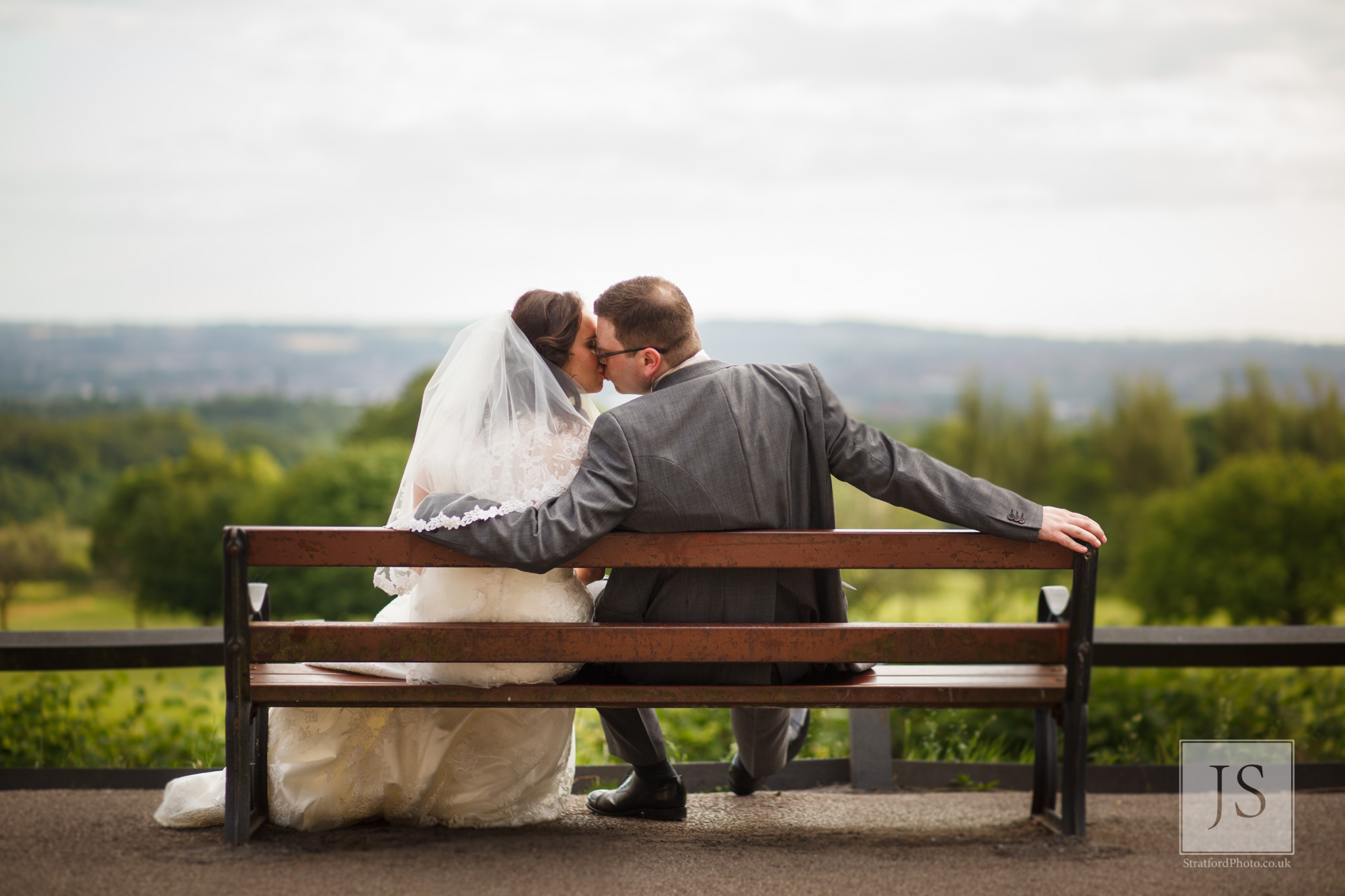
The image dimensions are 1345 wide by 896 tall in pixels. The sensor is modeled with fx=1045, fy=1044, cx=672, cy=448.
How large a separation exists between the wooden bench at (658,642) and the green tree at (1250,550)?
1143 centimetres

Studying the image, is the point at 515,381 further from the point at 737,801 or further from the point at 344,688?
the point at 737,801

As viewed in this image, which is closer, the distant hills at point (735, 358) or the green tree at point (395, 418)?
the green tree at point (395, 418)

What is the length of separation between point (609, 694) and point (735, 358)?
31.4 feet

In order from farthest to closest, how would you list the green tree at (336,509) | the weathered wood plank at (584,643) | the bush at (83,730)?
1. the green tree at (336,509)
2. the bush at (83,730)
3. the weathered wood plank at (584,643)

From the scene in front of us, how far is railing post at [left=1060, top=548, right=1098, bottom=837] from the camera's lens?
8.57ft

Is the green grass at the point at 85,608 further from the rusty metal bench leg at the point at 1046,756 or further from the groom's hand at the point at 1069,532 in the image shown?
the groom's hand at the point at 1069,532

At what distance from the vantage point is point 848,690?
2.58 metres

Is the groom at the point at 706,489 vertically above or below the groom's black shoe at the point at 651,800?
above

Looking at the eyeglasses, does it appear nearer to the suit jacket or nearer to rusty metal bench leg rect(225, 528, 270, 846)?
the suit jacket

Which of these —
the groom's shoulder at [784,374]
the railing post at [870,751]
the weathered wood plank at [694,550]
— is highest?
the groom's shoulder at [784,374]

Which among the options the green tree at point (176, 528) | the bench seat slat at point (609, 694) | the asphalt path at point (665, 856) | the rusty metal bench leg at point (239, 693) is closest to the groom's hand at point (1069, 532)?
the bench seat slat at point (609, 694)

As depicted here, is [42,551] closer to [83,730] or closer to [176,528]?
[176,528]

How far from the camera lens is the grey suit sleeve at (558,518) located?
241cm

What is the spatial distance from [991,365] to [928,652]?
643 inches
